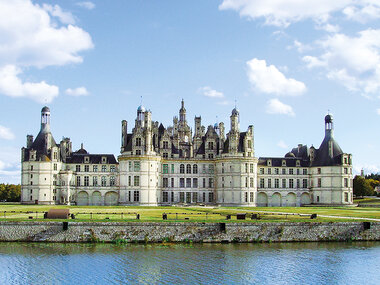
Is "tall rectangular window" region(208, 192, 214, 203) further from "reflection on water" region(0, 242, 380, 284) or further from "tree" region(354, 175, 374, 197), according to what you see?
"reflection on water" region(0, 242, 380, 284)

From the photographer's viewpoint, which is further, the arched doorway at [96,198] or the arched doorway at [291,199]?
the arched doorway at [291,199]

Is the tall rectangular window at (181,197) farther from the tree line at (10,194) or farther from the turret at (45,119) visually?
the tree line at (10,194)

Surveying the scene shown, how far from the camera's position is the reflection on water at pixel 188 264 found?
31719mm

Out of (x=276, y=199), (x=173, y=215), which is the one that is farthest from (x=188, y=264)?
(x=276, y=199)

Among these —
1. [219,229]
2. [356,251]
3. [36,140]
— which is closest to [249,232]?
[219,229]

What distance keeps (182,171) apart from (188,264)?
56658 millimetres

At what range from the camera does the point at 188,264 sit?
34938 millimetres

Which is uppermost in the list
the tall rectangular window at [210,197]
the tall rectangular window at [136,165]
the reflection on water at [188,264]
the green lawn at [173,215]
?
the tall rectangular window at [136,165]

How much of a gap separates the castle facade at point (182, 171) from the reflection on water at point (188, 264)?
144 ft

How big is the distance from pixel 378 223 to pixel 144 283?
2620 centimetres

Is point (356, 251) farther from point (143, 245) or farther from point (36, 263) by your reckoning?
point (36, 263)

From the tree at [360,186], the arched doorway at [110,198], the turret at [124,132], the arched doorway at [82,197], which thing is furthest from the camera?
the tree at [360,186]

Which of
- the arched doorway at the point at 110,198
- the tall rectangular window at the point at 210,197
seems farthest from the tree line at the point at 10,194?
the tall rectangular window at the point at 210,197

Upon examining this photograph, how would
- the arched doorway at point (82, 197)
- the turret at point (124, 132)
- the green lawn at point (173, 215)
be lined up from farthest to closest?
the arched doorway at point (82, 197)
the turret at point (124, 132)
the green lawn at point (173, 215)
